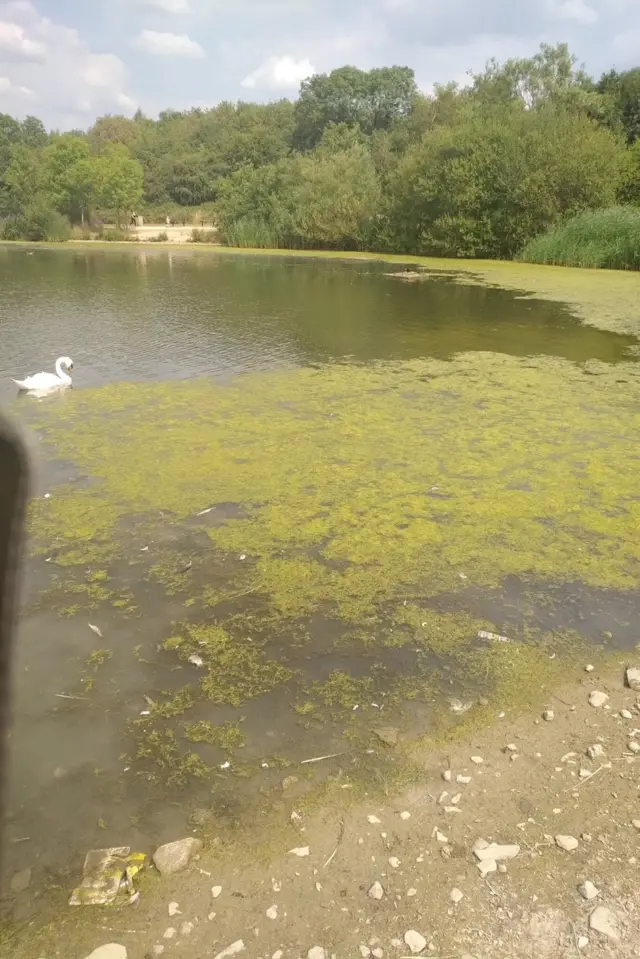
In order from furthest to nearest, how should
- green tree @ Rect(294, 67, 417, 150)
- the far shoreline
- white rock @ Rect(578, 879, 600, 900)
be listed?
1. green tree @ Rect(294, 67, 417, 150)
2. the far shoreline
3. white rock @ Rect(578, 879, 600, 900)

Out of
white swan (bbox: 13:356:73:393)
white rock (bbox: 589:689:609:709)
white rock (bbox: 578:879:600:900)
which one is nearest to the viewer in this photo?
white rock (bbox: 578:879:600:900)

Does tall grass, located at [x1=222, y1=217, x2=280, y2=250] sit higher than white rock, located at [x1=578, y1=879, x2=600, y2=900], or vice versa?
tall grass, located at [x1=222, y1=217, x2=280, y2=250]

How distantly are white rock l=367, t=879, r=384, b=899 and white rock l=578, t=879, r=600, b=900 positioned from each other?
55 cm

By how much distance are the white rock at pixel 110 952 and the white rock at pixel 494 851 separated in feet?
3.30

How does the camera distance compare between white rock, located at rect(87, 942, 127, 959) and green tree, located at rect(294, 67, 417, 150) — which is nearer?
white rock, located at rect(87, 942, 127, 959)

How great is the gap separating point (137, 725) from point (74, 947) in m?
0.82

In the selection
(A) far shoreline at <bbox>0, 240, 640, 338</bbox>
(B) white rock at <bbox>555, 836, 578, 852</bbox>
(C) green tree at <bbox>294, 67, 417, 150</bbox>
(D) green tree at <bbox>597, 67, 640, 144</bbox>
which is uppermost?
(C) green tree at <bbox>294, 67, 417, 150</bbox>

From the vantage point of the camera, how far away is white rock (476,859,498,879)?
1.88m

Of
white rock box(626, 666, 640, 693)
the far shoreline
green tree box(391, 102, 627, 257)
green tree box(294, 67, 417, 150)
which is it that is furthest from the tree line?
white rock box(626, 666, 640, 693)

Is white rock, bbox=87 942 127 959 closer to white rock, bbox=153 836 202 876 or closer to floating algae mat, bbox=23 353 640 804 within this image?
white rock, bbox=153 836 202 876

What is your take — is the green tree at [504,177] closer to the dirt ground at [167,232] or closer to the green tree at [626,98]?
the green tree at [626,98]

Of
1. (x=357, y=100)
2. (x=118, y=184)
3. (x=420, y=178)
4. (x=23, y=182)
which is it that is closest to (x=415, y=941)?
(x=420, y=178)

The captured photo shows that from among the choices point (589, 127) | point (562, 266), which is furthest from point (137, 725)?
point (589, 127)

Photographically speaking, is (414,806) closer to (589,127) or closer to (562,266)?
(562,266)
